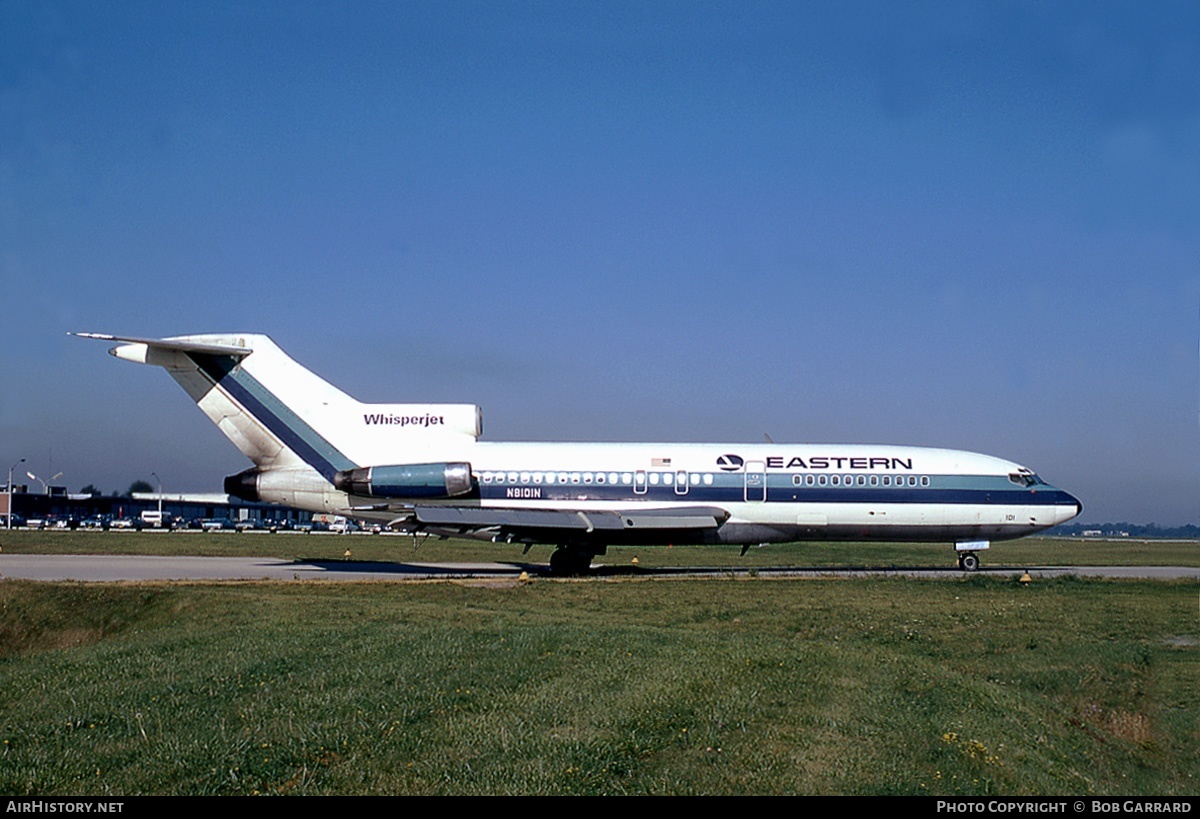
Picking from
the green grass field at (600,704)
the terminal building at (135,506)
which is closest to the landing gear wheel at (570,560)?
the green grass field at (600,704)

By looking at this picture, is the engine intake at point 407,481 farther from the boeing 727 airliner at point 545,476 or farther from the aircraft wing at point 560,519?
the aircraft wing at point 560,519

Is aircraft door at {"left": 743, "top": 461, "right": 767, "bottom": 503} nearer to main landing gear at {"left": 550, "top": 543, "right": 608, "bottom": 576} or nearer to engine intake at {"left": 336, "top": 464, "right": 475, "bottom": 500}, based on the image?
main landing gear at {"left": 550, "top": 543, "right": 608, "bottom": 576}

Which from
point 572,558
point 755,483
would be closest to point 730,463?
point 755,483

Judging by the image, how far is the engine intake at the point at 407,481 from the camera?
2877cm

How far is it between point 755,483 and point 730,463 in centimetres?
97

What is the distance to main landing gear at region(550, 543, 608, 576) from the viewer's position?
30.0 m

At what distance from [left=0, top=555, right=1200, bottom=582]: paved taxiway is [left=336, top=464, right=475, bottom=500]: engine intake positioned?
241cm

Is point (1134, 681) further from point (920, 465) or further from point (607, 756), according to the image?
point (920, 465)

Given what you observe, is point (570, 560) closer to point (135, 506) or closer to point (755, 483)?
point (755, 483)

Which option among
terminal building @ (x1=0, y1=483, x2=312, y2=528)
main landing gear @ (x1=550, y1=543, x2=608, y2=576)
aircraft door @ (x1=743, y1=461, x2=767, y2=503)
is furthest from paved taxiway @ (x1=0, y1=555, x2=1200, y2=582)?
terminal building @ (x1=0, y1=483, x2=312, y2=528)

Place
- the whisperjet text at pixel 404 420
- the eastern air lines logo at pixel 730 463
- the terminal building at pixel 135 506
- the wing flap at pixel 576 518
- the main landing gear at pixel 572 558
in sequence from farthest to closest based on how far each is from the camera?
the terminal building at pixel 135 506 → the eastern air lines logo at pixel 730 463 → the whisperjet text at pixel 404 420 → the main landing gear at pixel 572 558 → the wing flap at pixel 576 518

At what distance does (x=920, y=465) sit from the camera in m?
31.3

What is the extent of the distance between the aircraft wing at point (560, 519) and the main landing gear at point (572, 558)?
1.15m
